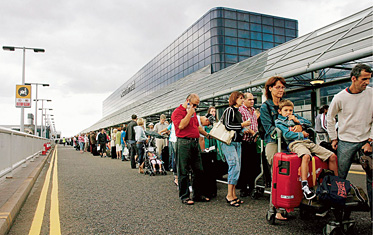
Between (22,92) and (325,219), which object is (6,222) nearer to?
(325,219)

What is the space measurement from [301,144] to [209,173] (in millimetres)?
2373

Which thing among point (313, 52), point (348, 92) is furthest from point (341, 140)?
point (313, 52)

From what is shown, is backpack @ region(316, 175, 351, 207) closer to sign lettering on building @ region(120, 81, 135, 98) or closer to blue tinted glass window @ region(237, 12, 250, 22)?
blue tinted glass window @ region(237, 12, 250, 22)

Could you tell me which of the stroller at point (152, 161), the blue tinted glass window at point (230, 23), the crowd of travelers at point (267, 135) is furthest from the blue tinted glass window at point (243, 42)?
the crowd of travelers at point (267, 135)

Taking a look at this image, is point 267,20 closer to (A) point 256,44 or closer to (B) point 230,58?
(A) point 256,44

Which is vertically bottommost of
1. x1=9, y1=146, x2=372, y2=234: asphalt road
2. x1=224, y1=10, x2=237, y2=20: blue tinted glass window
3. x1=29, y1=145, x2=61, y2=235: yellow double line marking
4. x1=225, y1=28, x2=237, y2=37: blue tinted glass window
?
x1=29, y1=145, x2=61, y2=235: yellow double line marking

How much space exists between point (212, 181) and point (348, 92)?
2.96 metres

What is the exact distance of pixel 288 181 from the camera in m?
3.71

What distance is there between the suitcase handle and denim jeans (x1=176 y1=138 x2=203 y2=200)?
204 centimetres

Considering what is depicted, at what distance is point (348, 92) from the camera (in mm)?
3822

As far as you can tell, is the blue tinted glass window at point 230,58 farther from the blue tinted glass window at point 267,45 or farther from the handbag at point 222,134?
the handbag at point 222,134

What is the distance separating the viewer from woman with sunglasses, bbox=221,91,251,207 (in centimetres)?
511

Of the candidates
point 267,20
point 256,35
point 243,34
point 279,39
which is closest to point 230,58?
point 243,34

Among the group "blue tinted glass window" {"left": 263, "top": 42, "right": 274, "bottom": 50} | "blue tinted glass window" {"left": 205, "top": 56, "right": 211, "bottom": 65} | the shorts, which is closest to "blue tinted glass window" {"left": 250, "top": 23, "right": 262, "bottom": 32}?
"blue tinted glass window" {"left": 263, "top": 42, "right": 274, "bottom": 50}
